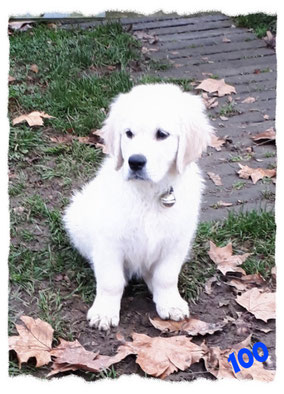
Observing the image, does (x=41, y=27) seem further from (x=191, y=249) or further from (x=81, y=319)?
(x=81, y=319)

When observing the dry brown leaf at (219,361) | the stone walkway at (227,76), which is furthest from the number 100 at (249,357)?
the stone walkway at (227,76)

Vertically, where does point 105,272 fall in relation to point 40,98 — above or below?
below

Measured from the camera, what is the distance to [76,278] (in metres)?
3.37

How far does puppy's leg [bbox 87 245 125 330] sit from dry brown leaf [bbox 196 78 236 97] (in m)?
3.10

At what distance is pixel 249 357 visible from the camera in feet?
9.44

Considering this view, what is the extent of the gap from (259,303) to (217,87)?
304 cm

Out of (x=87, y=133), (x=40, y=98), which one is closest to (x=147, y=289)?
(x=87, y=133)

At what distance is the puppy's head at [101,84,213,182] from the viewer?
274 cm

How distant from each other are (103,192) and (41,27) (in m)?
3.82

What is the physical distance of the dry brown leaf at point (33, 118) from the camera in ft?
15.7

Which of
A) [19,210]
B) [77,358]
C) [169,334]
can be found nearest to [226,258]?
[169,334]

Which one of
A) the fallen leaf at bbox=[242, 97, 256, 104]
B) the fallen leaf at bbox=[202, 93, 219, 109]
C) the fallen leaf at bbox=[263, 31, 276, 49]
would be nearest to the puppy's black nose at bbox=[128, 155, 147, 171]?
the fallen leaf at bbox=[202, 93, 219, 109]

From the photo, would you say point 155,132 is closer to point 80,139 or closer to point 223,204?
point 223,204

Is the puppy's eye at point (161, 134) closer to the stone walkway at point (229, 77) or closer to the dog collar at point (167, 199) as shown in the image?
the dog collar at point (167, 199)
